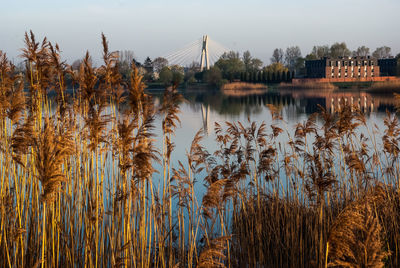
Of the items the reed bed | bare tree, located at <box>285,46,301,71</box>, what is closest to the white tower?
bare tree, located at <box>285,46,301,71</box>

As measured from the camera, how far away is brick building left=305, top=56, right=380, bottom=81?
91.2 m

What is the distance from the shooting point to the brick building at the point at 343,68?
299 ft

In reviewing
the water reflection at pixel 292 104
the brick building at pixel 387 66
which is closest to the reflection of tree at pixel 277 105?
the water reflection at pixel 292 104

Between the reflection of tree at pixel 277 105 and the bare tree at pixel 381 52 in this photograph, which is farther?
the bare tree at pixel 381 52

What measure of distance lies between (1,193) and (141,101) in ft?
5.60

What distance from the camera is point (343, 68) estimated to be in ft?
311

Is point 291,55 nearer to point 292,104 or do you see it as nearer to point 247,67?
point 247,67

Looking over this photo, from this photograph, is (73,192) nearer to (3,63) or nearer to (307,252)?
(3,63)

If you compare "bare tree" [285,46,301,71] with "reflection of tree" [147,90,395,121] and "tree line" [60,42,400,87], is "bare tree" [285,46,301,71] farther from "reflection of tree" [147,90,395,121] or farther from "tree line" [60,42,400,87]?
"reflection of tree" [147,90,395,121]

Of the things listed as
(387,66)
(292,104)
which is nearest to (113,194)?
(292,104)

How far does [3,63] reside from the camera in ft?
16.7

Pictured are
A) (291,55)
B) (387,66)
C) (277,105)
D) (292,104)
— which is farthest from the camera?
(291,55)

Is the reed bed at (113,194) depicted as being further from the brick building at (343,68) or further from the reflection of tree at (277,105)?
the brick building at (343,68)

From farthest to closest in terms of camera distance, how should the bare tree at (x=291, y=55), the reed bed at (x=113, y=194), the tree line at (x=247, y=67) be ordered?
the bare tree at (x=291, y=55) < the tree line at (x=247, y=67) < the reed bed at (x=113, y=194)
